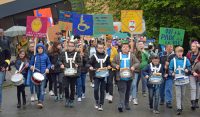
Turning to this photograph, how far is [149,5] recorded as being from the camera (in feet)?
76.6

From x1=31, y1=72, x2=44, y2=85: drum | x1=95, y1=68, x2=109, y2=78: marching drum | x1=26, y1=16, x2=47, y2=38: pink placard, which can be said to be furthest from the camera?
x1=26, y1=16, x2=47, y2=38: pink placard

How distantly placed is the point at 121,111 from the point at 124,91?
1.79 ft

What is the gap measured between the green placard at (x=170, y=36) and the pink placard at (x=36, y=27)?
13.3 feet

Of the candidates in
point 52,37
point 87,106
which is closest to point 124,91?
point 87,106

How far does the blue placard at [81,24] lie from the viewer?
1113 centimetres

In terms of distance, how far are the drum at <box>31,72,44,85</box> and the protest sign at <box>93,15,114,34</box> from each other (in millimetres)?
2877

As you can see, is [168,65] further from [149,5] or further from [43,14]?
[149,5]

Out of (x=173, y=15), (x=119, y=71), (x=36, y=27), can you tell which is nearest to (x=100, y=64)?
(x=119, y=71)

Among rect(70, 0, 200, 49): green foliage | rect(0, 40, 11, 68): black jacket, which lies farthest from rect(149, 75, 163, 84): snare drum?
rect(70, 0, 200, 49): green foliage

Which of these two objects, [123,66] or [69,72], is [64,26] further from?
[123,66]

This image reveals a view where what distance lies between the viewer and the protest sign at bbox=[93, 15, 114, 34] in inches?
437

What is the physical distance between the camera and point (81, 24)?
36.6 feet

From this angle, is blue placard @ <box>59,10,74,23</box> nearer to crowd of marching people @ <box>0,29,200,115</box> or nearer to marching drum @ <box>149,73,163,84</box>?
crowd of marching people @ <box>0,29,200,115</box>

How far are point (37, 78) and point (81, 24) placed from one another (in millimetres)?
2952
